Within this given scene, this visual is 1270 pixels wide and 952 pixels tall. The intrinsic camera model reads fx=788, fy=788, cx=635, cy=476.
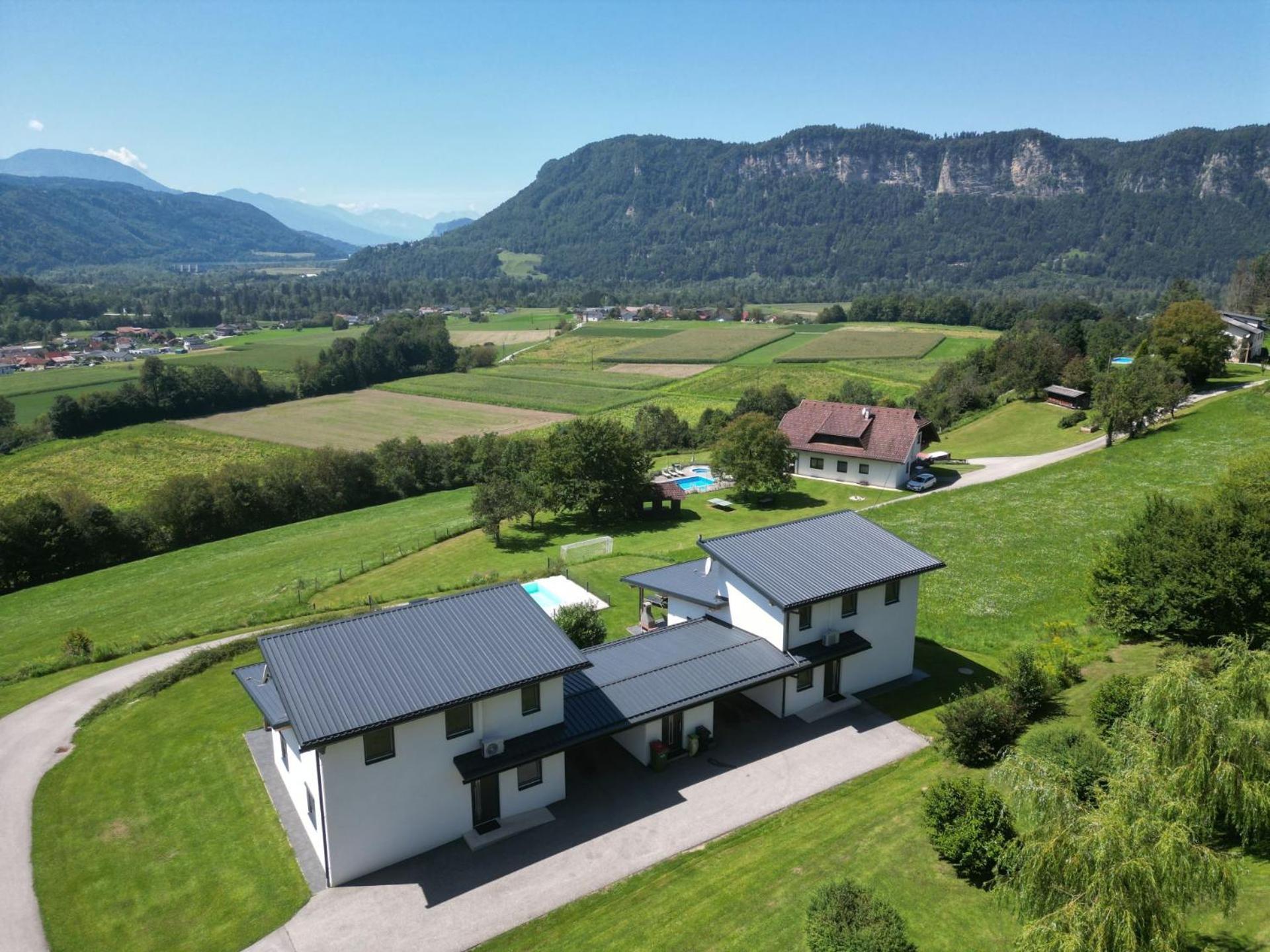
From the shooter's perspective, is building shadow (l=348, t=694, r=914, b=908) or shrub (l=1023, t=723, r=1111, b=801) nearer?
shrub (l=1023, t=723, r=1111, b=801)

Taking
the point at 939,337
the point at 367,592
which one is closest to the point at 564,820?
the point at 367,592

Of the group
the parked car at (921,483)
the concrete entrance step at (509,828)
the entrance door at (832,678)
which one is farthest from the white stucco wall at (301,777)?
the parked car at (921,483)

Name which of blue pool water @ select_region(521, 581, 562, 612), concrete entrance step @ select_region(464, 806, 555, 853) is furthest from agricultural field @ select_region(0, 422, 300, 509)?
concrete entrance step @ select_region(464, 806, 555, 853)

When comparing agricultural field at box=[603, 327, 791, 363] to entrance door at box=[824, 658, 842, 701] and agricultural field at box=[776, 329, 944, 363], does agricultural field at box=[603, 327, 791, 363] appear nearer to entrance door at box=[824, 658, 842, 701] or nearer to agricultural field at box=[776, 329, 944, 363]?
agricultural field at box=[776, 329, 944, 363]

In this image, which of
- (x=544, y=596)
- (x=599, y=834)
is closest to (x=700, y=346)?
(x=544, y=596)

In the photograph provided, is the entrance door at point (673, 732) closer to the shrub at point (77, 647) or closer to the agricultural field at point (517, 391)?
the shrub at point (77, 647)

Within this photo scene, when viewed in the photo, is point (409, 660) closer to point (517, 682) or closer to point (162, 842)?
point (517, 682)

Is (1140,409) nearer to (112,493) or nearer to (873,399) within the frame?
(873,399)
